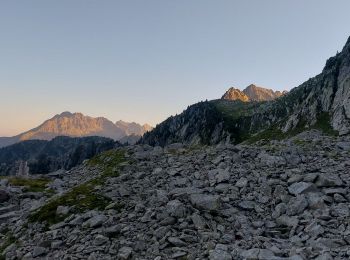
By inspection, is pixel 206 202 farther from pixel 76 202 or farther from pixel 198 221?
pixel 76 202

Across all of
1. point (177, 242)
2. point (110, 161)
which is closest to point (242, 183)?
point (177, 242)

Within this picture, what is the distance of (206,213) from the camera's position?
66.1 ft

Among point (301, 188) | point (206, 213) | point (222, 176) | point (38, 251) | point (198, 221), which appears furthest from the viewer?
point (222, 176)

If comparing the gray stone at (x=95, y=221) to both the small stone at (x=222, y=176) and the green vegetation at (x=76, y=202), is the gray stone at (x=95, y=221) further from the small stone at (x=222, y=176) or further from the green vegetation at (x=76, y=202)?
the small stone at (x=222, y=176)

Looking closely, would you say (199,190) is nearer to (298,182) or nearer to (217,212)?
(217,212)

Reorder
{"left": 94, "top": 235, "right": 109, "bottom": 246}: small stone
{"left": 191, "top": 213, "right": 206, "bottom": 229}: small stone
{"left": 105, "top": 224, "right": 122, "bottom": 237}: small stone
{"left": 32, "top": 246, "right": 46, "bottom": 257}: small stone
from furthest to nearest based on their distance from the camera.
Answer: {"left": 105, "top": 224, "right": 122, "bottom": 237}: small stone
{"left": 191, "top": 213, "right": 206, "bottom": 229}: small stone
{"left": 32, "top": 246, "right": 46, "bottom": 257}: small stone
{"left": 94, "top": 235, "right": 109, "bottom": 246}: small stone

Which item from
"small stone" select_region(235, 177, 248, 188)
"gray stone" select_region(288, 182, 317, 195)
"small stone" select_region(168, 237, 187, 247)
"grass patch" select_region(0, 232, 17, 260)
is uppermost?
"small stone" select_region(235, 177, 248, 188)

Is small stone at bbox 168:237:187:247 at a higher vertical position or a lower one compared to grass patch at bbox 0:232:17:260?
higher

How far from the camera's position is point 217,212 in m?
20.4

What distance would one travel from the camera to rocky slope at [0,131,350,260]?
16.8 metres

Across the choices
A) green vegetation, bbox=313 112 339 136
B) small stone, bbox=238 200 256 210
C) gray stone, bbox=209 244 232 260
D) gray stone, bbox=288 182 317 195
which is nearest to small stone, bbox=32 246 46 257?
gray stone, bbox=209 244 232 260

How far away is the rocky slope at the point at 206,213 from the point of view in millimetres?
16844

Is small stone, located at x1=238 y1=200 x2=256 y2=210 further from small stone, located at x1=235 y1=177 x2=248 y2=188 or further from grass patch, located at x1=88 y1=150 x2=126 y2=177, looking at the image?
grass patch, located at x1=88 y1=150 x2=126 y2=177

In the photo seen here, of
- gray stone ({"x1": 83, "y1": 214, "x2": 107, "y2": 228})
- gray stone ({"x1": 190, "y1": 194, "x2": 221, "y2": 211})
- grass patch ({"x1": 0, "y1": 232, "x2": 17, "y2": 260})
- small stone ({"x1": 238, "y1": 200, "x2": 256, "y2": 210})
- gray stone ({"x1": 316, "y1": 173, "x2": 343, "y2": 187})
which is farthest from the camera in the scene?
gray stone ({"x1": 316, "y1": 173, "x2": 343, "y2": 187})
